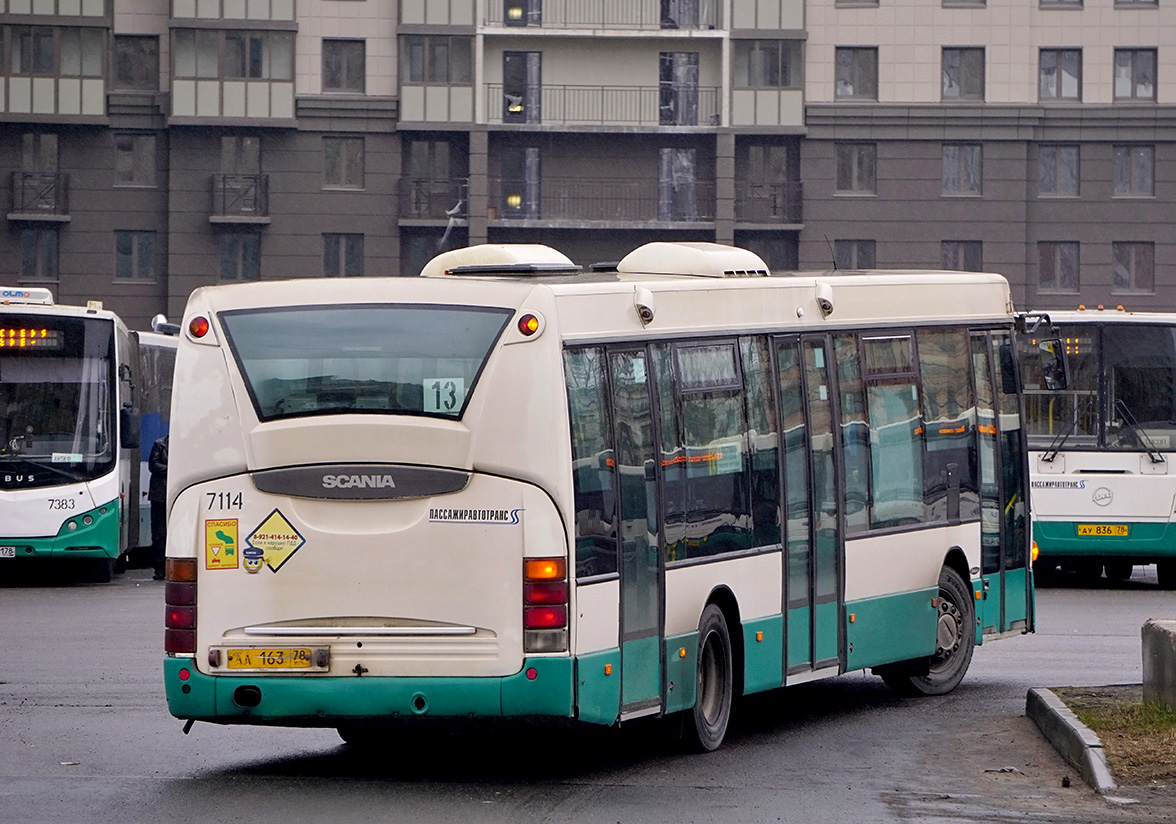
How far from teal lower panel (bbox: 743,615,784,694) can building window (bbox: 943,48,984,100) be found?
156 feet

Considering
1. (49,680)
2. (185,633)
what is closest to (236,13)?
(49,680)

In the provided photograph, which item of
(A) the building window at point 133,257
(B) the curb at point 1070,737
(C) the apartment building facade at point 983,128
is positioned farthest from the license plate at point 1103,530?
(A) the building window at point 133,257

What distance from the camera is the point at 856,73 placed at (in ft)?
188

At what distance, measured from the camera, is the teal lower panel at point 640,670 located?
9938 millimetres

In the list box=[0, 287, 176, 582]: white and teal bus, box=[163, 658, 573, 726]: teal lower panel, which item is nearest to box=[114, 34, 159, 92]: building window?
box=[0, 287, 176, 582]: white and teal bus

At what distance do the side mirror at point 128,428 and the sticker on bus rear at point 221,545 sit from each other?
48.4ft

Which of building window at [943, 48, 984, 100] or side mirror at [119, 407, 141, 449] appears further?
building window at [943, 48, 984, 100]

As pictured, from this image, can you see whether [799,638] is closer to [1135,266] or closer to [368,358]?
[368,358]

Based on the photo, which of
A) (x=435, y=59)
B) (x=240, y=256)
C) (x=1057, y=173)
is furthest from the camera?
(x=1057, y=173)

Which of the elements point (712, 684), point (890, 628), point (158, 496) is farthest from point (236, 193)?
point (712, 684)

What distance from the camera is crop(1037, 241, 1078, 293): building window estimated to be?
5781 cm

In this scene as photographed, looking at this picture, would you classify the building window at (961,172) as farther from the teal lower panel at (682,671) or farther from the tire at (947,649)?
the teal lower panel at (682,671)

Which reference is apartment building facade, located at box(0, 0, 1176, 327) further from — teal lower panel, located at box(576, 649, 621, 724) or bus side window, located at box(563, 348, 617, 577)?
teal lower panel, located at box(576, 649, 621, 724)

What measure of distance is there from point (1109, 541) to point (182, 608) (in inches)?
624
